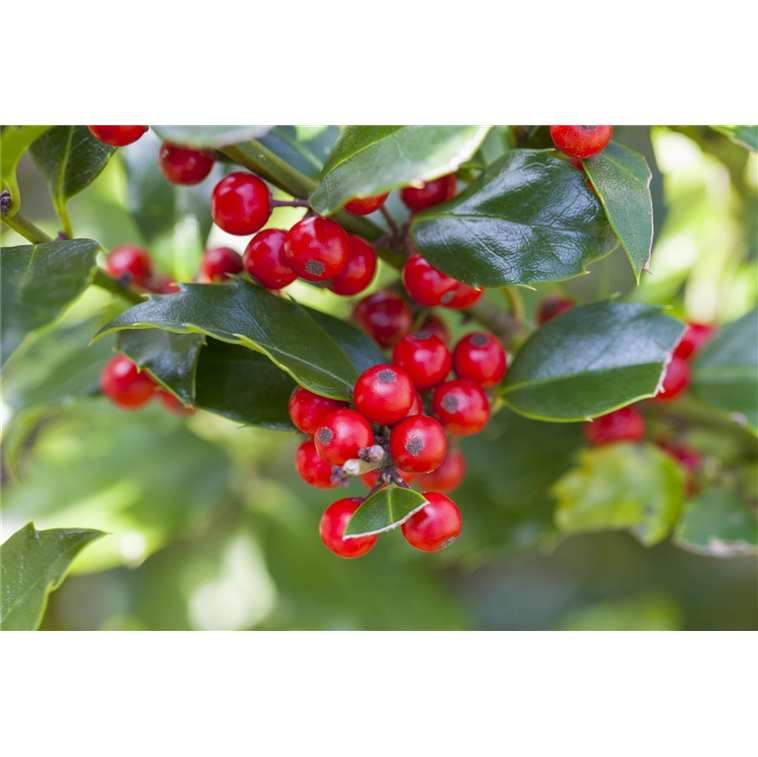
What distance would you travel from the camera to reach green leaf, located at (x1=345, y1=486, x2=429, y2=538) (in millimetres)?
673

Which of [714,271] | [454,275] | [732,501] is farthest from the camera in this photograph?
[714,271]

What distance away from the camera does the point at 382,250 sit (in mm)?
931

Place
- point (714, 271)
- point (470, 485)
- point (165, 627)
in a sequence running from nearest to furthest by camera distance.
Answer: point (470, 485) < point (714, 271) < point (165, 627)

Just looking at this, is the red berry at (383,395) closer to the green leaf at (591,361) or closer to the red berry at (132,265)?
Answer: the green leaf at (591,361)

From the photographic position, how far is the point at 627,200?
2.44 ft

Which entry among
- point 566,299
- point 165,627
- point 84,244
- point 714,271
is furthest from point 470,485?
point 84,244

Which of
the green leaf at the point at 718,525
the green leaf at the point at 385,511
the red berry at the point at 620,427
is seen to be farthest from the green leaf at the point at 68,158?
the green leaf at the point at 718,525

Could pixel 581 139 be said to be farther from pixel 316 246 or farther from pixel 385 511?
pixel 385 511

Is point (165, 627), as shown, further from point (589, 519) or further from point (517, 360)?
point (517, 360)

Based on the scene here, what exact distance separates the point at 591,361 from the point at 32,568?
646 millimetres

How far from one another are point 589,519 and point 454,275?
1.96ft

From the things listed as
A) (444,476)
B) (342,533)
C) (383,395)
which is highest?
(383,395)

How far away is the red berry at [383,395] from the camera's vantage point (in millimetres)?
753

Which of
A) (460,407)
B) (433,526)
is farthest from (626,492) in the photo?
(433,526)
